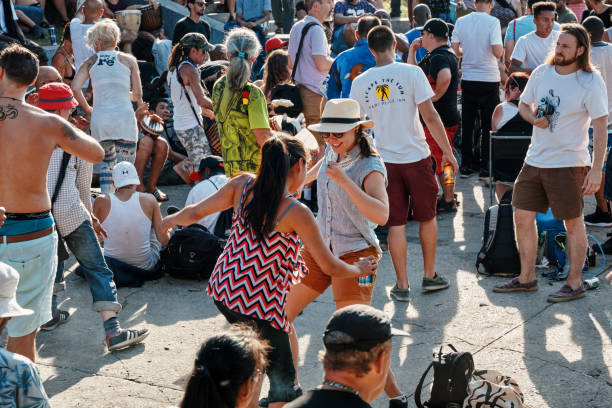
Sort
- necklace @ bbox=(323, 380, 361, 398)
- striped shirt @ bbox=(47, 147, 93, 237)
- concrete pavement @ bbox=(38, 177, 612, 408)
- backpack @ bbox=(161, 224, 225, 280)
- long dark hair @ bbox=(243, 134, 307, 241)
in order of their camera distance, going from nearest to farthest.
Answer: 1. necklace @ bbox=(323, 380, 361, 398)
2. long dark hair @ bbox=(243, 134, 307, 241)
3. concrete pavement @ bbox=(38, 177, 612, 408)
4. striped shirt @ bbox=(47, 147, 93, 237)
5. backpack @ bbox=(161, 224, 225, 280)

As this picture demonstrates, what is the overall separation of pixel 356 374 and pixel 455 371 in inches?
74.4

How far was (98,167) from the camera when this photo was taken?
29.9 feet

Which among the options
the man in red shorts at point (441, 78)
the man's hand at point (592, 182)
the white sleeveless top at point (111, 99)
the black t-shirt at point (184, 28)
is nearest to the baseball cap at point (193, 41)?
the white sleeveless top at point (111, 99)

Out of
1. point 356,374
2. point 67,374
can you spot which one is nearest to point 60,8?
point 67,374

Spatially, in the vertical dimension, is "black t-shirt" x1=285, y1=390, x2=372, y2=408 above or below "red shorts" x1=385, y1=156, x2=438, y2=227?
above

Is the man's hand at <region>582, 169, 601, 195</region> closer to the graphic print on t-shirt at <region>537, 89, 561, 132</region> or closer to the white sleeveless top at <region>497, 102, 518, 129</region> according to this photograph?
the graphic print on t-shirt at <region>537, 89, 561, 132</region>

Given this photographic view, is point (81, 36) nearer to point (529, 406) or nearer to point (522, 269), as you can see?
point (522, 269)

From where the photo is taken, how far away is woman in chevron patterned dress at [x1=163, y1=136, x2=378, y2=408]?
13.3 ft

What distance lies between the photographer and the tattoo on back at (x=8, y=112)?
4.65 m

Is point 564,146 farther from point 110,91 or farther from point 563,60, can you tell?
point 110,91

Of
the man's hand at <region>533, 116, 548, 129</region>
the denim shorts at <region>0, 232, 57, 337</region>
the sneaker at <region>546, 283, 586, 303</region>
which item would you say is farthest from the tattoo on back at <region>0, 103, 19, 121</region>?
the sneaker at <region>546, 283, 586, 303</region>

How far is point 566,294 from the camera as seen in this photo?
6.31 meters

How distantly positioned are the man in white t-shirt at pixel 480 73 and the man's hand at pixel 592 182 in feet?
12.4

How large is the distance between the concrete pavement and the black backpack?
401 millimetres
